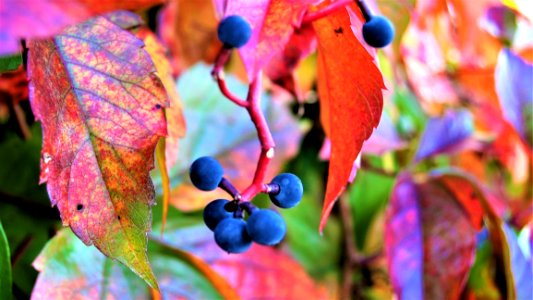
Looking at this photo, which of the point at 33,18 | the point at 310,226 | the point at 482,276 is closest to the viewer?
the point at 33,18

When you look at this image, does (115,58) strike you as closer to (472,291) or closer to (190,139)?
(190,139)

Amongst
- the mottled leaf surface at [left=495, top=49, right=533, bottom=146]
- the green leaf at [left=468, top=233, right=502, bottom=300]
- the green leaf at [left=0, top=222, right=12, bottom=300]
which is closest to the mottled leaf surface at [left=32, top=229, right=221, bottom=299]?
the green leaf at [left=0, top=222, right=12, bottom=300]

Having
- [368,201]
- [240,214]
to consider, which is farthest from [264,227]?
[368,201]

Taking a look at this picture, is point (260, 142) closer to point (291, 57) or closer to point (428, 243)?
point (291, 57)

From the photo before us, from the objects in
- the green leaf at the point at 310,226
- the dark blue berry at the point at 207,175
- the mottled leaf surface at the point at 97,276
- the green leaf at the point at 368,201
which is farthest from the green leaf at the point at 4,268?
the green leaf at the point at 368,201

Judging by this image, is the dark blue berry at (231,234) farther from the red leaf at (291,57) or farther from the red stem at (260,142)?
the red leaf at (291,57)

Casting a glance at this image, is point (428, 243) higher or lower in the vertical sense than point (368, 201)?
higher

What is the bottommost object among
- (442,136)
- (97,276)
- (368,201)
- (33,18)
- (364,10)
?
(368,201)

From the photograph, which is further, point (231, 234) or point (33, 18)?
point (231, 234)

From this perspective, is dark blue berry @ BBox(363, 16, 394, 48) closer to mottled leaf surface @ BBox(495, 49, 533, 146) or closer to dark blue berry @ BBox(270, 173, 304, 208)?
dark blue berry @ BBox(270, 173, 304, 208)
